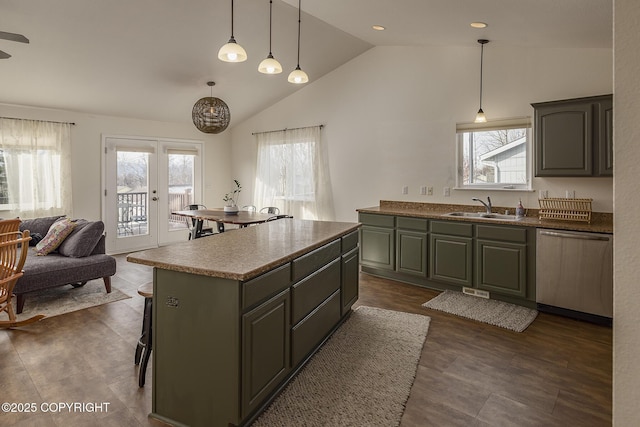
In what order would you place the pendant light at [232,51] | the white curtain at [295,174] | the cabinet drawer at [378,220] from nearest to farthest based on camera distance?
the pendant light at [232,51], the cabinet drawer at [378,220], the white curtain at [295,174]

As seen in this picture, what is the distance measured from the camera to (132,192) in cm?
661

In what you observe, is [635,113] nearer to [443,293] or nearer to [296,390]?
[296,390]

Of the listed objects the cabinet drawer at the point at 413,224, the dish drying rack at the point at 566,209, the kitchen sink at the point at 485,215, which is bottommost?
the cabinet drawer at the point at 413,224

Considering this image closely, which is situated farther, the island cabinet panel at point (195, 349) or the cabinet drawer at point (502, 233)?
the cabinet drawer at point (502, 233)

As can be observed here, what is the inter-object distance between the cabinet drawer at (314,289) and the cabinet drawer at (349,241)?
18 cm

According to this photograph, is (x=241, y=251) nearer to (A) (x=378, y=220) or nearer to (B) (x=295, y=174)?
(A) (x=378, y=220)

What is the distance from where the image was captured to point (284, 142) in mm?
6652

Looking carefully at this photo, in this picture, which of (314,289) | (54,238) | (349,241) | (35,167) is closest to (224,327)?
(314,289)

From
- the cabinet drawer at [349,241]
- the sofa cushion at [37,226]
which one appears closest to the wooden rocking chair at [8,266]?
the sofa cushion at [37,226]

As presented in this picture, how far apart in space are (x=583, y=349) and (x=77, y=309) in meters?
4.49

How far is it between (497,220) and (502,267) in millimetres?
484

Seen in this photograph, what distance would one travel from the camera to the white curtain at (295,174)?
20.0 feet

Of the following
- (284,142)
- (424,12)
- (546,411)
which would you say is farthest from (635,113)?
(284,142)

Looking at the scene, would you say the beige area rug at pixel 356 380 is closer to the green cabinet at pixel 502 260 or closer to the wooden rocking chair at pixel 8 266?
the green cabinet at pixel 502 260
